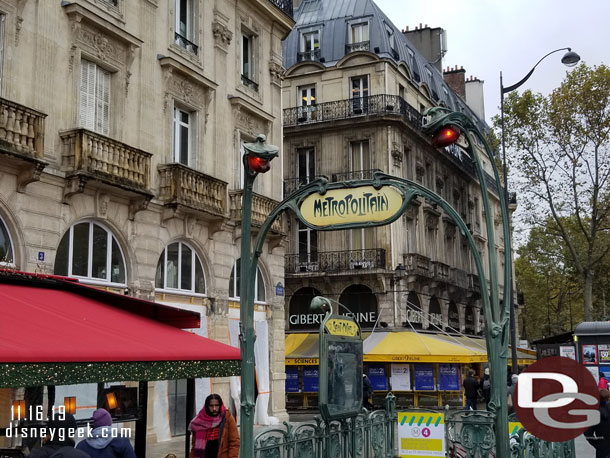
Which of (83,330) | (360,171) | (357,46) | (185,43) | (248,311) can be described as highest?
(357,46)

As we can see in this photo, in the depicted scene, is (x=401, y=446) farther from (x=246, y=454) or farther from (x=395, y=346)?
(x=395, y=346)

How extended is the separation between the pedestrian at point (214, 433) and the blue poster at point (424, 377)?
20.3 meters

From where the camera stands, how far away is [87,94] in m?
15.1

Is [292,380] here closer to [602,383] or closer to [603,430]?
[602,383]

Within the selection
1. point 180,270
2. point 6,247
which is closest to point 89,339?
point 6,247

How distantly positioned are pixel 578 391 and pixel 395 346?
23.1m

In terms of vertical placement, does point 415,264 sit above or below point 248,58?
below

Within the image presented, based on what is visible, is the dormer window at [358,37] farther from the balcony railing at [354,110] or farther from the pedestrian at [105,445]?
the pedestrian at [105,445]

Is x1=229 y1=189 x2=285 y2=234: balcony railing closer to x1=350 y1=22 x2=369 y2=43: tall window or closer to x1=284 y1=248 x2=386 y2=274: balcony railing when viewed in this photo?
x1=284 y1=248 x2=386 y2=274: balcony railing

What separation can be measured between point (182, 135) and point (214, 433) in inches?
437

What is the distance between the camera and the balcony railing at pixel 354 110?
31.9 m

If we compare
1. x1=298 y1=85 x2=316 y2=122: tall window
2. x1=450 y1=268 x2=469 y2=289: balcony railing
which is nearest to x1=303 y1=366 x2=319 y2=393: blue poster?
x1=450 y1=268 x2=469 y2=289: balcony railing

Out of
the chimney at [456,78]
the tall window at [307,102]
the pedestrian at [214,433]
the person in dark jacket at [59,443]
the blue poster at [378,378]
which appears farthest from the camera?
the chimney at [456,78]

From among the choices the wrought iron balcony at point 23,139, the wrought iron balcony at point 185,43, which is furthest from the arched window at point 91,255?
the wrought iron balcony at point 185,43
